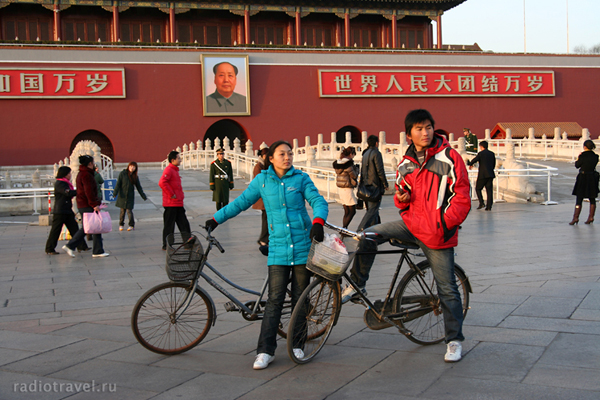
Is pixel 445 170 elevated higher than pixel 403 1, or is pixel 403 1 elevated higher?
pixel 403 1

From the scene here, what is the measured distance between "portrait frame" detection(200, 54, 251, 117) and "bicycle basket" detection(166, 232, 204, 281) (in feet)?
71.2

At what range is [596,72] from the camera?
28828 millimetres

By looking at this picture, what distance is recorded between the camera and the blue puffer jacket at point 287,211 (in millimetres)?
3551

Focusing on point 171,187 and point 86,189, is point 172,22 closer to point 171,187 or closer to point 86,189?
point 171,187

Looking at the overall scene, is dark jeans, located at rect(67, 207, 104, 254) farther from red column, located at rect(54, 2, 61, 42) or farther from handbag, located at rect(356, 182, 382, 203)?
red column, located at rect(54, 2, 61, 42)

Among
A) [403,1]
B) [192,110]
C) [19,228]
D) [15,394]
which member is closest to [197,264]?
[15,394]

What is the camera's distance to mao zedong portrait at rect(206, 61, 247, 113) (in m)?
24.8

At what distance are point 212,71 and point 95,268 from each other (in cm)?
1903

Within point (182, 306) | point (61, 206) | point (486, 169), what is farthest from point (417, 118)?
point (486, 169)

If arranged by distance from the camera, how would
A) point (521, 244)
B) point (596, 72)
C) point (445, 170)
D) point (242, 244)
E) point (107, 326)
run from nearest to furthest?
point (445, 170) → point (107, 326) → point (521, 244) → point (242, 244) → point (596, 72)

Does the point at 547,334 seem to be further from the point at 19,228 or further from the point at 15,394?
the point at 19,228

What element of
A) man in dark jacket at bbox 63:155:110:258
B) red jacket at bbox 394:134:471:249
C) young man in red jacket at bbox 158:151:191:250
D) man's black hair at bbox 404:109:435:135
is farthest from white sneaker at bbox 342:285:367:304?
man in dark jacket at bbox 63:155:110:258

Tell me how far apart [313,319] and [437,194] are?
0.99m

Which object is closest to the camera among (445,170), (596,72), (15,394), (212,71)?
(15,394)
